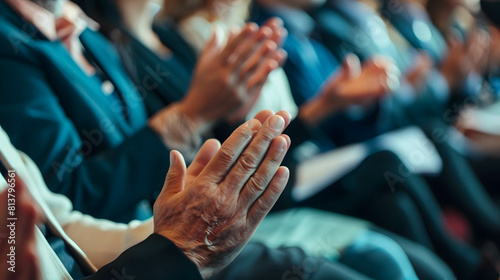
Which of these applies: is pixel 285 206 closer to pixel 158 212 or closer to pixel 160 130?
pixel 160 130

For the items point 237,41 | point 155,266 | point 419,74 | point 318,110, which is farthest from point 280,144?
point 419,74

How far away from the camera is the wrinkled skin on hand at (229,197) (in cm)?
35

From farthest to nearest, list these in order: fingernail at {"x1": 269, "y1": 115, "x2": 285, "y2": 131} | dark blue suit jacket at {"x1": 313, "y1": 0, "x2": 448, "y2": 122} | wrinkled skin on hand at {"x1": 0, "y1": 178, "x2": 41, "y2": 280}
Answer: dark blue suit jacket at {"x1": 313, "y1": 0, "x2": 448, "y2": 122}
fingernail at {"x1": 269, "y1": 115, "x2": 285, "y2": 131}
wrinkled skin on hand at {"x1": 0, "y1": 178, "x2": 41, "y2": 280}

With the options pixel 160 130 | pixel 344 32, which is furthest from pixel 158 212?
pixel 344 32

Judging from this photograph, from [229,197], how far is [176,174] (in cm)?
4

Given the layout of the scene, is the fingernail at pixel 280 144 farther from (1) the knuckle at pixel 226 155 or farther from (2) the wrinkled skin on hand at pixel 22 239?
Answer: (2) the wrinkled skin on hand at pixel 22 239

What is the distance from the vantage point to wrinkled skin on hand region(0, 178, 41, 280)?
25cm

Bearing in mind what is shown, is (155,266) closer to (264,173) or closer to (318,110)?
(264,173)

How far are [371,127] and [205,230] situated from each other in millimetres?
600

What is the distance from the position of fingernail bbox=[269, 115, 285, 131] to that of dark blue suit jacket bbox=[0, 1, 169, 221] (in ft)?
0.68

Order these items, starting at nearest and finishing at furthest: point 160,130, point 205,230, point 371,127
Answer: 1. point 205,230
2. point 160,130
3. point 371,127

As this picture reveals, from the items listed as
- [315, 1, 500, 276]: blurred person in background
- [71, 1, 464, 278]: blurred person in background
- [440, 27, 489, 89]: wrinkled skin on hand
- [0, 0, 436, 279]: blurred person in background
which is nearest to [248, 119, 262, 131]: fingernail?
[0, 0, 436, 279]: blurred person in background

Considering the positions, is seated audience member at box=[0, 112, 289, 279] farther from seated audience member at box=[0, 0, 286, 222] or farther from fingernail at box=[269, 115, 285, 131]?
seated audience member at box=[0, 0, 286, 222]

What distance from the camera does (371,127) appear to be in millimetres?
900
